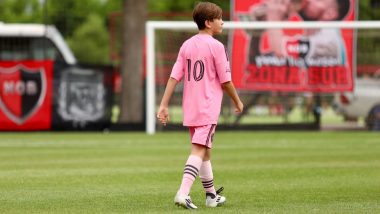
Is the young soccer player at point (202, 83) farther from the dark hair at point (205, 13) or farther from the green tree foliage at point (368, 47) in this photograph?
the green tree foliage at point (368, 47)

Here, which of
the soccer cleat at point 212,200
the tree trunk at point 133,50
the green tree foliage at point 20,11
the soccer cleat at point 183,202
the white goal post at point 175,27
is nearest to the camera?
the soccer cleat at point 183,202

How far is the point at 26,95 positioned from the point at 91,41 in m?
51.2

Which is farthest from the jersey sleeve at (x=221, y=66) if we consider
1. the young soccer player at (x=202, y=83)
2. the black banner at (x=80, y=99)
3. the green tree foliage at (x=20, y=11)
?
the green tree foliage at (x=20, y=11)

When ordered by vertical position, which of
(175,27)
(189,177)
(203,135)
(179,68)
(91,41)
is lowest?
(91,41)

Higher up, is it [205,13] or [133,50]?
[205,13]

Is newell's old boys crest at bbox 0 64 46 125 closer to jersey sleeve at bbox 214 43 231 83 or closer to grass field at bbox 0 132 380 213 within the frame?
grass field at bbox 0 132 380 213

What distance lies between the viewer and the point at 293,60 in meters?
25.7

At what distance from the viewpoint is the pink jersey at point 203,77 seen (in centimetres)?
910

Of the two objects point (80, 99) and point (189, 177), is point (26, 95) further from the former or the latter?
point (189, 177)

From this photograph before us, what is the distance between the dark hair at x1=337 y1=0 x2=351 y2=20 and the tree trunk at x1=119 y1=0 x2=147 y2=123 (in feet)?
16.6

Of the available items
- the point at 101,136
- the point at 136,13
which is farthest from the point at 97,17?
the point at 101,136

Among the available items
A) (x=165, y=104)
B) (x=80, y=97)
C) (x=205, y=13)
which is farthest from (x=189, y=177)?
(x=80, y=97)

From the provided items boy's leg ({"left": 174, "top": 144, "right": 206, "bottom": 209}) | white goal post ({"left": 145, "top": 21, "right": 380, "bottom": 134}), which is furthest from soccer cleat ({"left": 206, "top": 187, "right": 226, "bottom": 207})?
white goal post ({"left": 145, "top": 21, "right": 380, "bottom": 134})

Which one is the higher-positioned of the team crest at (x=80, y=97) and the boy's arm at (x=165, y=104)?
the boy's arm at (x=165, y=104)
